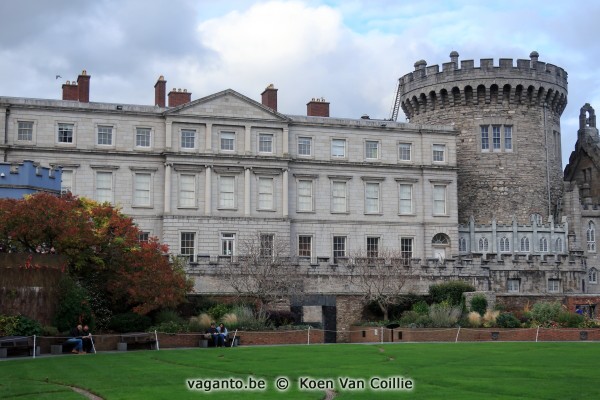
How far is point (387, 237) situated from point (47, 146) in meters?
23.1

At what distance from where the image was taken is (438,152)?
6581 centimetres

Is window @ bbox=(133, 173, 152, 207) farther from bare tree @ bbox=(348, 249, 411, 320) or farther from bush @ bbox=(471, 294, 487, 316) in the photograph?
bush @ bbox=(471, 294, 487, 316)

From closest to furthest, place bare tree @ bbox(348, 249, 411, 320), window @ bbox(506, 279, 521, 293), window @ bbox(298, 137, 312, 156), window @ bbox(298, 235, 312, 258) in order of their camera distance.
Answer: bare tree @ bbox(348, 249, 411, 320), window @ bbox(506, 279, 521, 293), window @ bbox(298, 235, 312, 258), window @ bbox(298, 137, 312, 156)

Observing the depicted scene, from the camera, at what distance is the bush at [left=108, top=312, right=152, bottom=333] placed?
127 ft

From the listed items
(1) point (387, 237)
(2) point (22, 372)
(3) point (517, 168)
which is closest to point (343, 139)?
(1) point (387, 237)

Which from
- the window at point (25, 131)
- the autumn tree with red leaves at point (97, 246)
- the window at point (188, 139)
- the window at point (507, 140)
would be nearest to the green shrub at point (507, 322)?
the autumn tree with red leaves at point (97, 246)

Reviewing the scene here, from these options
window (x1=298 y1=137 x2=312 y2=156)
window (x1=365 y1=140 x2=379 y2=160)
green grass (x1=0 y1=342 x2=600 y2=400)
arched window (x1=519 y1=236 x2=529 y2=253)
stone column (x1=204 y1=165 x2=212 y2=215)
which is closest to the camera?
green grass (x1=0 y1=342 x2=600 y2=400)

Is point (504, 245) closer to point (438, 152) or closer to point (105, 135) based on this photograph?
point (438, 152)

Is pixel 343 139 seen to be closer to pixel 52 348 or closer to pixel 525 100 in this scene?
pixel 525 100

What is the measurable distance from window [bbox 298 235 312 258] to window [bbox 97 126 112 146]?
13940 millimetres

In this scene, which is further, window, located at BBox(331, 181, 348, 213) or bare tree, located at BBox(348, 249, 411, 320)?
window, located at BBox(331, 181, 348, 213)

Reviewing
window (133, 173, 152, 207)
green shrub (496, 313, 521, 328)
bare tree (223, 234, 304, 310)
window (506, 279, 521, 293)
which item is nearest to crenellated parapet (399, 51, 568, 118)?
window (506, 279, 521, 293)

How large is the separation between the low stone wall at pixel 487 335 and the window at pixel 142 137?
79.8 ft

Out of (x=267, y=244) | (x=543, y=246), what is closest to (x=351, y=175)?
(x=267, y=244)
